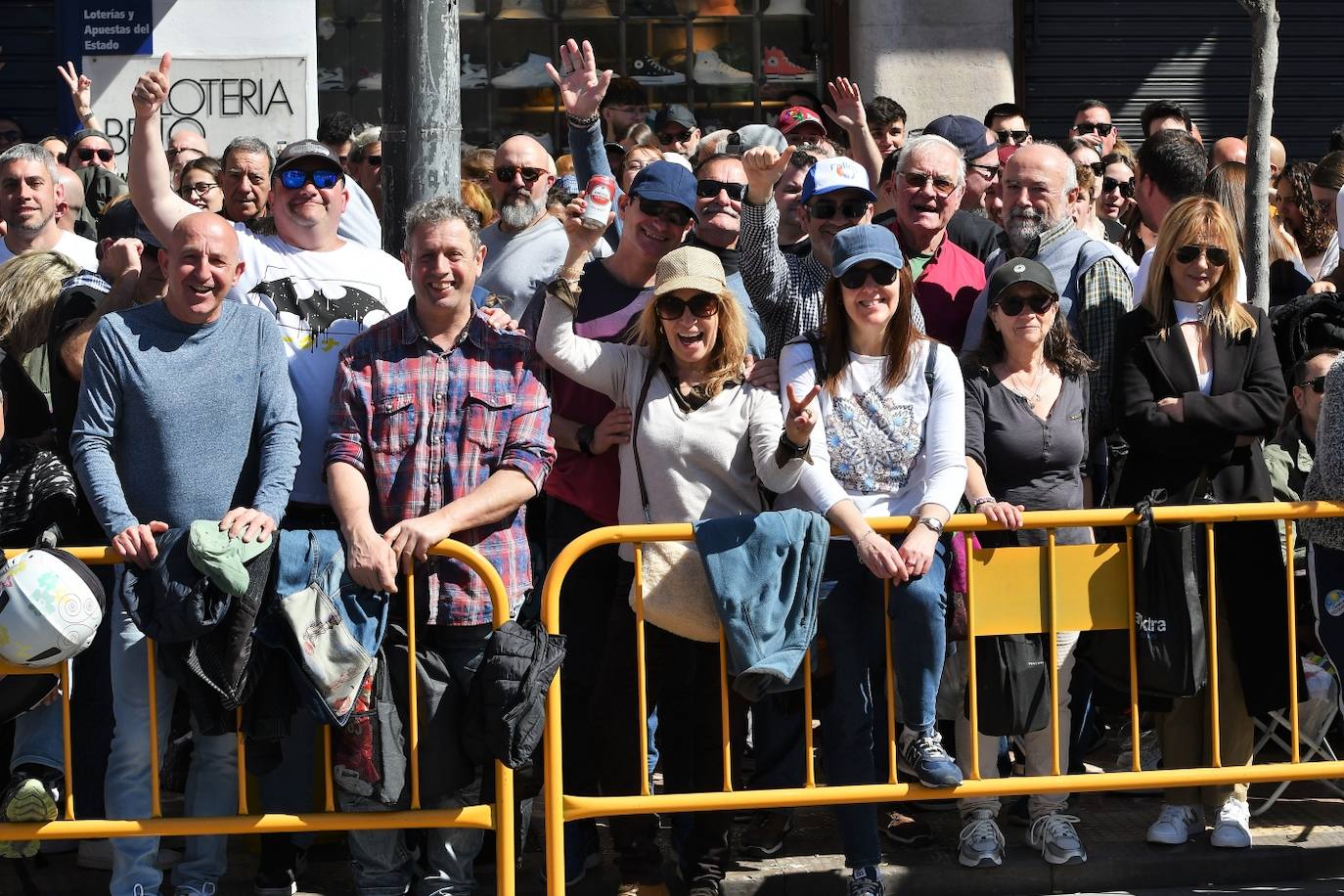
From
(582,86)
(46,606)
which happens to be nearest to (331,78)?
(582,86)

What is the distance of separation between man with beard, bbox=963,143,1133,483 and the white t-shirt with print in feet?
6.99

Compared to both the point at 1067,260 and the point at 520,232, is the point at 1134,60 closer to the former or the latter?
the point at 1067,260

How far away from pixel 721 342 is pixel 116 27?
806 centimetres

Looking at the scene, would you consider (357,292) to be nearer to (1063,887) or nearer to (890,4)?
(1063,887)

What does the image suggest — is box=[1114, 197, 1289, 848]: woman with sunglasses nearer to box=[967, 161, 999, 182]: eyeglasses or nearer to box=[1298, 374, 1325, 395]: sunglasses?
box=[1298, 374, 1325, 395]: sunglasses

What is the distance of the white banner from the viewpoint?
11.9m

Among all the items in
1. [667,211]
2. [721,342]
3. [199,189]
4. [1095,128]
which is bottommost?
[721,342]

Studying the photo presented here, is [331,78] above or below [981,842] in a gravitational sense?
above

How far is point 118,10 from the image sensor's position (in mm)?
12195

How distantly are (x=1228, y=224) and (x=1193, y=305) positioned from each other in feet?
1.07

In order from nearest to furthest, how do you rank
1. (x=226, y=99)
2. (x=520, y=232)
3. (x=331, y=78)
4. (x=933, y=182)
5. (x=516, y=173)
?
1. (x=933, y=182)
2. (x=520, y=232)
3. (x=516, y=173)
4. (x=226, y=99)
5. (x=331, y=78)

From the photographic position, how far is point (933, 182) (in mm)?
6496

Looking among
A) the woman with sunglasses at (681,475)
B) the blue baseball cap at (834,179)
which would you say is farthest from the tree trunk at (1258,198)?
the woman with sunglasses at (681,475)

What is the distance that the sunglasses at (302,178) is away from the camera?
6051 millimetres
